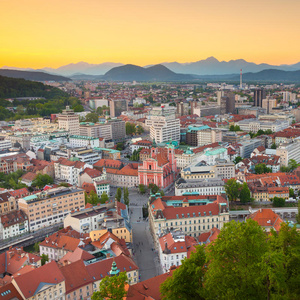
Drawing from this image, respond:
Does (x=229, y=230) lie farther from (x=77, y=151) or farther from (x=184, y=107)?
(x=184, y=107)

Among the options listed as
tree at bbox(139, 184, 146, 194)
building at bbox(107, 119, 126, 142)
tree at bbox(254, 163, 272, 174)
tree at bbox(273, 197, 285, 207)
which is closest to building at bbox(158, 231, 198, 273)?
tree at bbox(273, 197, 285, 207)

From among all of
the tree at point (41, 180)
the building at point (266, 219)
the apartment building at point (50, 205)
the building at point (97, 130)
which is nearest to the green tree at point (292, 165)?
the building at point (266, 219)

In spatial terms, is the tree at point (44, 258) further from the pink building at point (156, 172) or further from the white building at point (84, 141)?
the white building at point (84, 141)

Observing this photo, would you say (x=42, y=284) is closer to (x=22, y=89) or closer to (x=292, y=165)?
(x=292, y=165)

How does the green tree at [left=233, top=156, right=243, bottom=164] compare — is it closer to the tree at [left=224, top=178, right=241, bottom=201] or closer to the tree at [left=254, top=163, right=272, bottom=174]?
the tree at [left=254, top=163, right=272, bottom=174]

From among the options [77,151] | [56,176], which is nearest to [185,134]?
[77,151]

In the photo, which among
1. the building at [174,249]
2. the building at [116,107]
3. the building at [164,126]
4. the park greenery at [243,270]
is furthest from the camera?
the building at [116,107]
